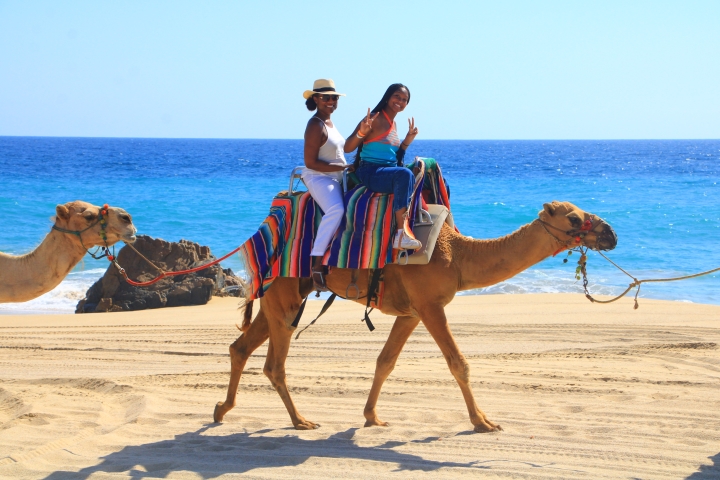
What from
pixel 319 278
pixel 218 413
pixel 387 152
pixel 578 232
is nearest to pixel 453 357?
pixel 319 278

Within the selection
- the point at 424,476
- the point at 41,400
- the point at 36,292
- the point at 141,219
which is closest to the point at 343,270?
the point at 424,476

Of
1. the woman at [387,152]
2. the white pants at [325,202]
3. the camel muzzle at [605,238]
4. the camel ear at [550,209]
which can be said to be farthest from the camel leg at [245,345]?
the camel muzzle at [605,238]

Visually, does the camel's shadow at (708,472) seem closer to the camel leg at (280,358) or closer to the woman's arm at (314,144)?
the camel leg at (280,358)

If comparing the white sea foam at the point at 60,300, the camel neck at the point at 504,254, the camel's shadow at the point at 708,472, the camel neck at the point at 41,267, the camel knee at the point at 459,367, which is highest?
the camel neck at the point at 504,254

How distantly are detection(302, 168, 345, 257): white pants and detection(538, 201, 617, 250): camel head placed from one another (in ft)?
5.32

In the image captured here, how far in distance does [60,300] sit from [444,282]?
11339 millimetres

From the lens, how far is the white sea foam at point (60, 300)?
14281mm

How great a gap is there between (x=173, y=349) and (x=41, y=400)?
2.73 m

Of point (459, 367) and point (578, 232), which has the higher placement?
point (578, 232)

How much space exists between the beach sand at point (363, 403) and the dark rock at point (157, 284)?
219 centimetres

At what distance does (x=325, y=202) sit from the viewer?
625 centimetres

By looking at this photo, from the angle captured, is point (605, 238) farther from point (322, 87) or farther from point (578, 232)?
point (322, 87)

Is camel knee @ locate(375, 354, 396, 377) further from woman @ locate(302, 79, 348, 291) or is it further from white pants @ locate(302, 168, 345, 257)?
white pants @ locate(302, 168, 345, 257)

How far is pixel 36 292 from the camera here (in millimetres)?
5766
